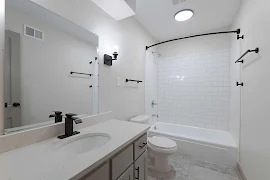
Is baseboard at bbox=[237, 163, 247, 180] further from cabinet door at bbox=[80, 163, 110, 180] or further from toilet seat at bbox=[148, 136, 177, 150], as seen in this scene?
cabinet door at bbox=[80, 163, 110, 180]

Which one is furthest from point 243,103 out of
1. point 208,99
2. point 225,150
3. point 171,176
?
point 171,176

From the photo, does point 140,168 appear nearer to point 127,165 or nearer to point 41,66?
point 127,165

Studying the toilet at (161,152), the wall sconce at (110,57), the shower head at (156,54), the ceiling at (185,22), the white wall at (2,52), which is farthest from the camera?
the shower head at (156,54)

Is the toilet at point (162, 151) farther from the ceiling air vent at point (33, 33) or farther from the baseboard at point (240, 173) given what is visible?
the ceiling air vent at point (33, 33)

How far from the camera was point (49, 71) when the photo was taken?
1.08 metres

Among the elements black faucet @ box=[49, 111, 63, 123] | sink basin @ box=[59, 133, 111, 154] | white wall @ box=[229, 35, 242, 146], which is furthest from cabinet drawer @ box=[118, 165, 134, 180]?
white wall @ box=[229, 35, 242, 146]

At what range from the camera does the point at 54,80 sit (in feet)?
3.68

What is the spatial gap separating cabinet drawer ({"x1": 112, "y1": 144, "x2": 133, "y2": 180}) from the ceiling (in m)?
2.08

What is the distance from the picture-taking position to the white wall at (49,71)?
938 mm

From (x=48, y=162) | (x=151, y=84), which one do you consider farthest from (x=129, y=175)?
(x=151, y=84)

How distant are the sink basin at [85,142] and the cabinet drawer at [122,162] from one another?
0.60 feet

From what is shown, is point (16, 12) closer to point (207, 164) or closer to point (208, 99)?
point (207, 164)

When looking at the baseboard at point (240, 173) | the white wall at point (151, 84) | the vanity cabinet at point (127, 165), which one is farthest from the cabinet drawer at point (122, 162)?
the white wall at point (151, 84)

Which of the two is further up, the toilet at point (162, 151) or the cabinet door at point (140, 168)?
the cabinet door at point (140, 168)
